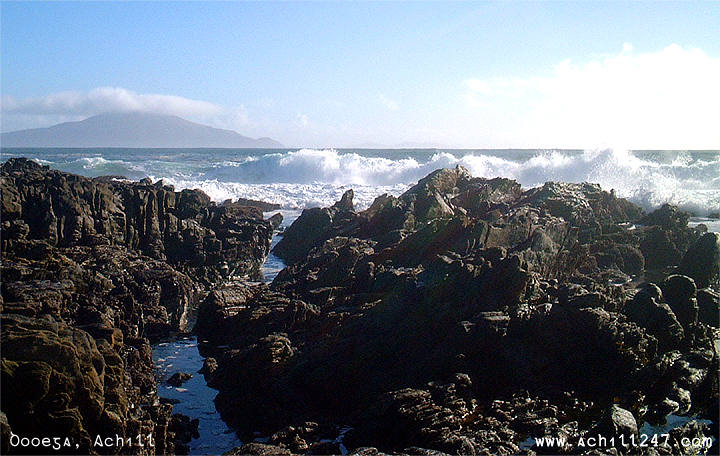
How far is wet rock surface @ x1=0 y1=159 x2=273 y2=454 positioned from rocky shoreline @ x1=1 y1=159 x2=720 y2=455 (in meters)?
0.04

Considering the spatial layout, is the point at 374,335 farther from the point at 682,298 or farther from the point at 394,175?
the point at 394,175

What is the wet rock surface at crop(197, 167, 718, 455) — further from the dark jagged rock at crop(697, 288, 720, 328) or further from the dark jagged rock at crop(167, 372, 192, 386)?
the dark jagged rock at crop(167, 372, 192, 386)

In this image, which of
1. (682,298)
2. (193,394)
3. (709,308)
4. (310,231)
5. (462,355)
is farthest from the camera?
(310,231)

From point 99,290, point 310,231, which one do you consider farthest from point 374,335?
point 310,231

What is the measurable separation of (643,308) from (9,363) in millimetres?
10443

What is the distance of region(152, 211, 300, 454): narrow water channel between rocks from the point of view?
8.62 metres

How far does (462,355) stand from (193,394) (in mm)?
4978

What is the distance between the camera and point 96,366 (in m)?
7.70

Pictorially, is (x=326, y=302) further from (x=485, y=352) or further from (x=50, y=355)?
(x=50, y=355)

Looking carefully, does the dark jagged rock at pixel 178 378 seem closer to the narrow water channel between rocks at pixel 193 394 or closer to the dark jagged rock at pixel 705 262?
the narrow water channel between rocks at pixel 193 394

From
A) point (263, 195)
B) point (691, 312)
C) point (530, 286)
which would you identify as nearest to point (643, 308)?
point (691, 312)

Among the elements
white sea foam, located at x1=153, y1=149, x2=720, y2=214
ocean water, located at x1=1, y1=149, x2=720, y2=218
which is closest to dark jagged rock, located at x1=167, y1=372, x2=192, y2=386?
ocean water, located at x1=1, y1=149, x2=720, y2=218

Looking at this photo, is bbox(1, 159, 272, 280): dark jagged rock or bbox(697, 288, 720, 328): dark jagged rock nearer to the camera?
bbox(697, 288, 720, 328): dark jagged rock

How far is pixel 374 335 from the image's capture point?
407 inches
